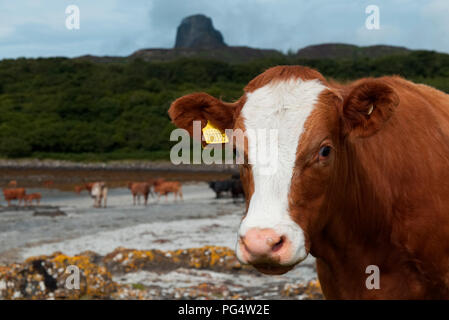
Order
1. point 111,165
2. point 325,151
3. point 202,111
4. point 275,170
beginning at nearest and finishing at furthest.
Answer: point 275,170
point 325,151
point 202,111
point 111,165

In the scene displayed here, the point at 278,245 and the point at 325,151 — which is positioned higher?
the point at 325,151

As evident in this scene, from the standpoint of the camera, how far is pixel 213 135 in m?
4.21

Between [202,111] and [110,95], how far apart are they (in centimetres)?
10292

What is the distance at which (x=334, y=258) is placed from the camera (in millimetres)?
4156

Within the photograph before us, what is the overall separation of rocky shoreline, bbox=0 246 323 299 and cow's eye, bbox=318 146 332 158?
538 centimetres

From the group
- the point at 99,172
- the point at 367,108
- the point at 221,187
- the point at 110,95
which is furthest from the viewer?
the point at 110,95

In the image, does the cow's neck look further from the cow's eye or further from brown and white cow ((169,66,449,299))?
the cow's eye

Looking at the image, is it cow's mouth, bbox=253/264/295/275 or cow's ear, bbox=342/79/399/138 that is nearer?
cow's mouth, bbox=253/264/295/275

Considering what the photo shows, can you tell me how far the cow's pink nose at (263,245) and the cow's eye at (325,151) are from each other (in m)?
0.72

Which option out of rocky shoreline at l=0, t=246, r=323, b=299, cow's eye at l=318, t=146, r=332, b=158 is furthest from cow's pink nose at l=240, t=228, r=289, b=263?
rocky shoreline at l=0, t=246, r=323, b=299

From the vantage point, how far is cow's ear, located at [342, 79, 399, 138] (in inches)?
143

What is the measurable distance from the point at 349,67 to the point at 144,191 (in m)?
78.0

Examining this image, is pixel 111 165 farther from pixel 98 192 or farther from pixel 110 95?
pixel 98 192

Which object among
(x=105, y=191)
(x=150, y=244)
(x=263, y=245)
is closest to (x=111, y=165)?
(x=105, y=191)
